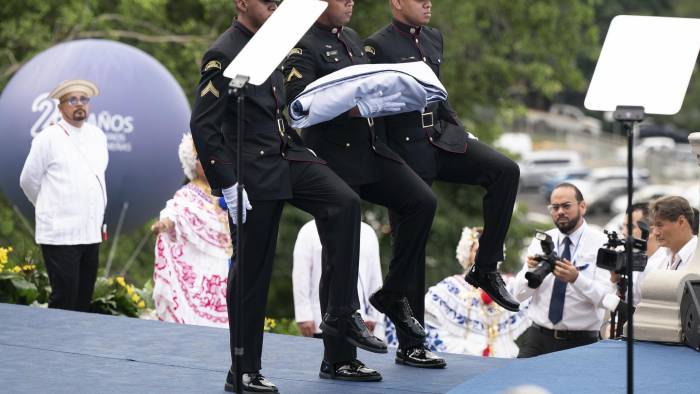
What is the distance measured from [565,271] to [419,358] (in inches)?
68.7

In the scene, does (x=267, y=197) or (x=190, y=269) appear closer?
(x=267, y=197)

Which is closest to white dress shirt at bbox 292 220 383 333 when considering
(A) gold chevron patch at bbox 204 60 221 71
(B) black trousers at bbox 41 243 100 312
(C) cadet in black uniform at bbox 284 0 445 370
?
(B) black trousers at bbox 41 243 100 312

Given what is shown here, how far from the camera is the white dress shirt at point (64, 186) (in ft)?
31.5

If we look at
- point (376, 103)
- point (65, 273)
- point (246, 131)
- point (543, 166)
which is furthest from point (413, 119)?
point (543, 166)

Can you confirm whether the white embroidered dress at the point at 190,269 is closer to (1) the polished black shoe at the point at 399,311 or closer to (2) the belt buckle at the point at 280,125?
(1) the polished black shoe at the point at 399,311

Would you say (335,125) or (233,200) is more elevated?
(335,125)

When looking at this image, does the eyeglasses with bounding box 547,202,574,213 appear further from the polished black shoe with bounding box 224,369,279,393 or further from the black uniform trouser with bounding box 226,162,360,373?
the polished black shoe with bounding box 224,369,279,393

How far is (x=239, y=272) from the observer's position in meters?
5.99

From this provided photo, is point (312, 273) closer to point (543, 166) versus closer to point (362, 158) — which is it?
point (362, 158)

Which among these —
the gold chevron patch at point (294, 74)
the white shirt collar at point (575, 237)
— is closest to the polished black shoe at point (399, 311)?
the gold chevron patch at point (294, 74)

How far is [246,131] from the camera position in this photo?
263 inches

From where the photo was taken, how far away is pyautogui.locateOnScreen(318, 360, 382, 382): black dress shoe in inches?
274

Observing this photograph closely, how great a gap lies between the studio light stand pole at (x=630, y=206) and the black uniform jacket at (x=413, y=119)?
5.04ft

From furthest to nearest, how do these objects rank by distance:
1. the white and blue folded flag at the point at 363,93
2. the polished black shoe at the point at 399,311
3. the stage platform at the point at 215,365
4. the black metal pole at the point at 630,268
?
the polished black shoe at the point at 399,311 < the white and blue folded flag at the point at 363,93 < the stage platform at the point at 215,365 < the black metal pole at the point at 630,268
